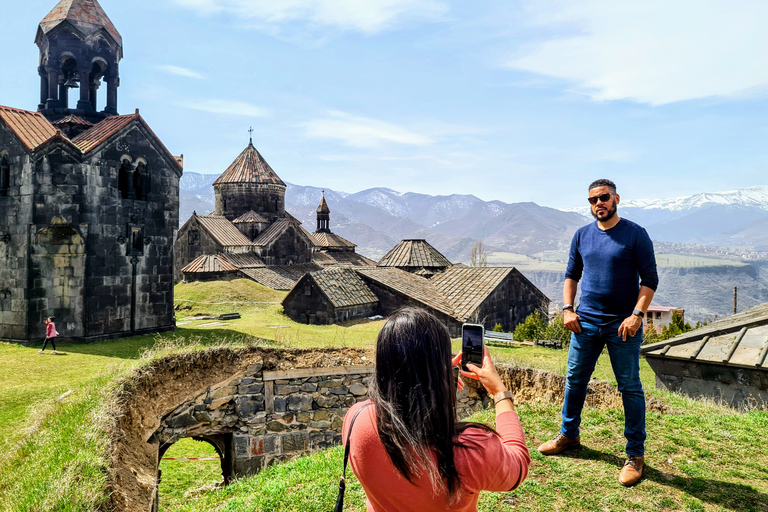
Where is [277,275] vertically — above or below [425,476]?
above

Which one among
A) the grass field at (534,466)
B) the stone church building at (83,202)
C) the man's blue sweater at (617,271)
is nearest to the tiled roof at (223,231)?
the stone church building at (83,202)

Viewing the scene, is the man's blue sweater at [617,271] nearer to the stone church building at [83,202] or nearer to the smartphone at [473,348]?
the smartphone at [473,348]

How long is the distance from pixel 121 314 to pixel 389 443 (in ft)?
45.6

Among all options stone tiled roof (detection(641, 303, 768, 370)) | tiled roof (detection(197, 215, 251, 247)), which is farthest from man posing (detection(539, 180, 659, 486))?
tiled roof (detection(197, 215, 251, 247))

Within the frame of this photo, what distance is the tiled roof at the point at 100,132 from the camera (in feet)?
42.3

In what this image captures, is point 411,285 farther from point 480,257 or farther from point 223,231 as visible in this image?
point 480,257

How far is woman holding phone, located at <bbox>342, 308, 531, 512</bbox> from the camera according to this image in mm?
1678

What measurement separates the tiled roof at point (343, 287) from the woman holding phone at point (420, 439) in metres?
15.0

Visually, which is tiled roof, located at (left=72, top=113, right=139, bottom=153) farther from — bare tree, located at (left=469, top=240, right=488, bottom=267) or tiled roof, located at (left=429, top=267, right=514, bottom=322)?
bare tree, located at (left=469, top=240, right=488, bottom=267)

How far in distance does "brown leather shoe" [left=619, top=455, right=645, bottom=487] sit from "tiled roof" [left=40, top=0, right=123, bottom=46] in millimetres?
17393

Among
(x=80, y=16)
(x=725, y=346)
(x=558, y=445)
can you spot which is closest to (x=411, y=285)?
(x=725, y=346)

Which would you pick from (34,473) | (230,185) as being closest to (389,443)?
(34,473)

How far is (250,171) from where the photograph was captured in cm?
3294

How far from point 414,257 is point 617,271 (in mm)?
18117
